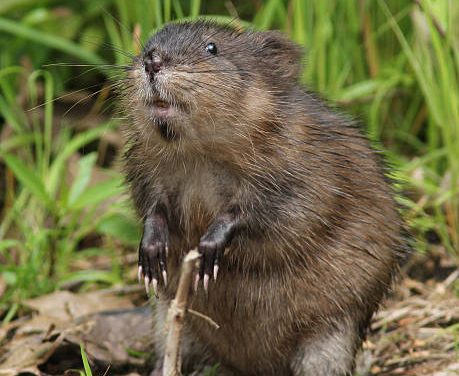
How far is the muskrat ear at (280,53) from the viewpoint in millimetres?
4422

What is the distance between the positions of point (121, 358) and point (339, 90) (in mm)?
2360

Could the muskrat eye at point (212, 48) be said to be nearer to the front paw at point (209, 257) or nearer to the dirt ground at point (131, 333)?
the front paw at point (209, 257)

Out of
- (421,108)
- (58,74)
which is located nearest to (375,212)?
(421,108)

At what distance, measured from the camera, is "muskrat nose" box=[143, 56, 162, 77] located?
12.4 ft

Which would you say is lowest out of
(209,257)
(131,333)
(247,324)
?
(131,333)

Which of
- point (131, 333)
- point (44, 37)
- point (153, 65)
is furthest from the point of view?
point (44, 37)

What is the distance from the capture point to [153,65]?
149 inches

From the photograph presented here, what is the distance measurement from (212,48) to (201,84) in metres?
0.30

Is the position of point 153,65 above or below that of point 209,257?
above

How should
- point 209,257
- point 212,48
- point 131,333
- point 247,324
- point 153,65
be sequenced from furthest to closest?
point 131,333 → point 247,324 → point 212,48 → point 209,257 → point 153,65

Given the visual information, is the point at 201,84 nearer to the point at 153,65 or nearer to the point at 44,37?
the point at 153,65

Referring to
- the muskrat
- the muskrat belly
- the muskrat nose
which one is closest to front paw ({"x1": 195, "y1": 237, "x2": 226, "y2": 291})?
the muskrat

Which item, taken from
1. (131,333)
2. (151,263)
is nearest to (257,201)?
(151,263)

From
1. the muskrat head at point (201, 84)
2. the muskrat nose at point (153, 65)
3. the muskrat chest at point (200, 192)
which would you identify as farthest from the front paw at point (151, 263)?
the muskrat nose at point (153, 65)
